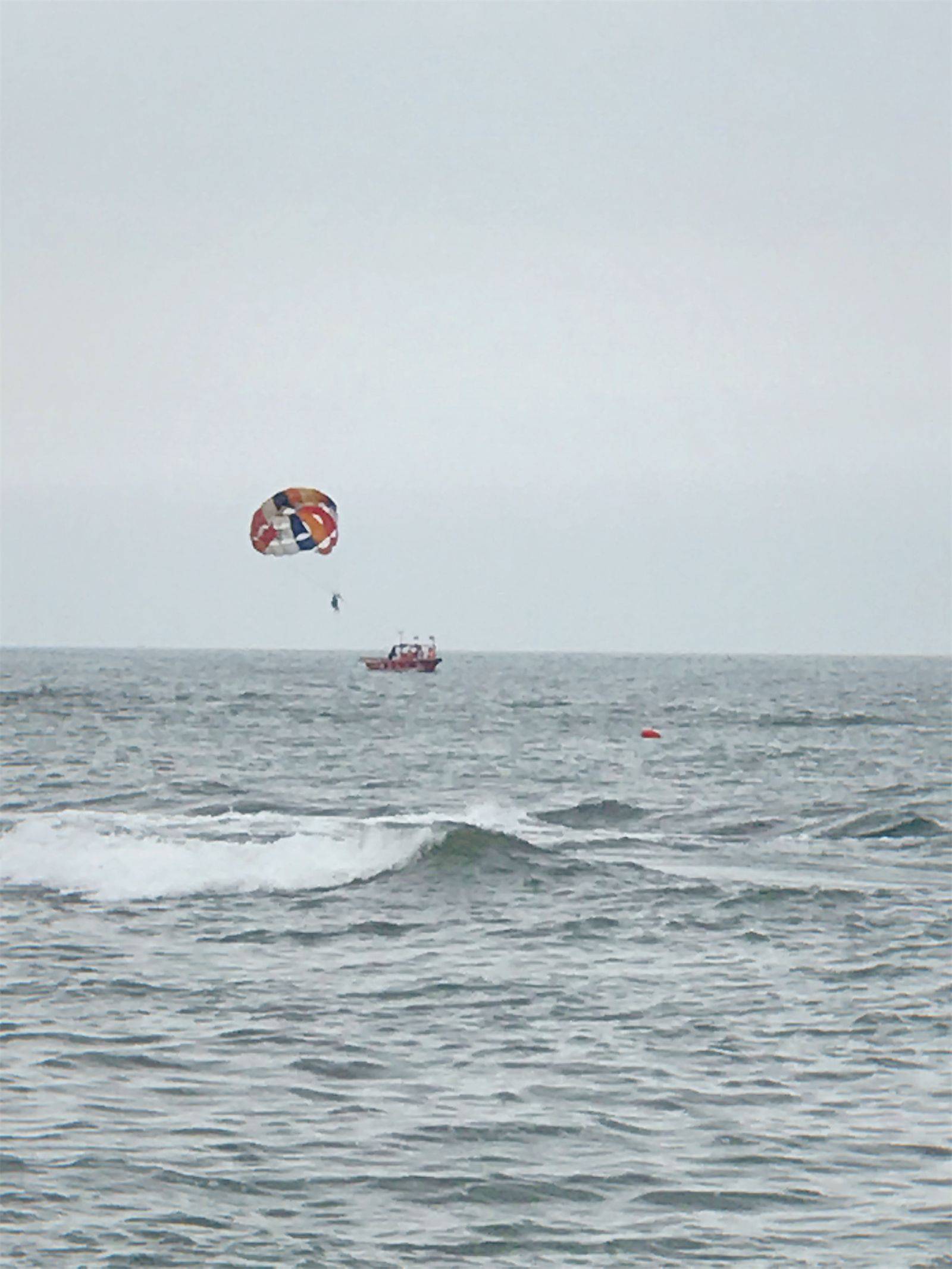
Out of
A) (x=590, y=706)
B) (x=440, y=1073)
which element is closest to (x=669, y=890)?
(x=440, y=1073)

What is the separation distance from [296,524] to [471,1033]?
31.7 meters

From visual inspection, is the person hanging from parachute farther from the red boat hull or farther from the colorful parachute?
the red boat hull

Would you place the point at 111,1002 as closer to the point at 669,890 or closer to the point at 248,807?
the point at 669,890

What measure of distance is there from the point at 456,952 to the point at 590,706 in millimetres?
90979

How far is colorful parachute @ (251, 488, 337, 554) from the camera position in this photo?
156 feet

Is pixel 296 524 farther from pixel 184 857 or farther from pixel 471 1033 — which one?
pixel 471 1033

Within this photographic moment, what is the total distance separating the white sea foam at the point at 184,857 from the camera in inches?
1055

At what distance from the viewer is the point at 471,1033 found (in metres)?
17.4

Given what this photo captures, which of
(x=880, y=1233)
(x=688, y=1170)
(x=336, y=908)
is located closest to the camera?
(x=880, y=1233)

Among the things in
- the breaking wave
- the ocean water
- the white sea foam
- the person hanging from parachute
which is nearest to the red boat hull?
the person hanging from parachute

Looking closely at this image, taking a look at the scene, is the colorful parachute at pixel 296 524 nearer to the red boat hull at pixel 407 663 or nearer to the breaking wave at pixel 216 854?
the breaking wave at pixel 216 854

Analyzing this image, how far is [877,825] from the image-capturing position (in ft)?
124

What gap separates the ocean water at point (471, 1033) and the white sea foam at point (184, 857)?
0.34 feet

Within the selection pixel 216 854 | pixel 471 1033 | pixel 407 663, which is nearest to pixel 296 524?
pixel 216 854
